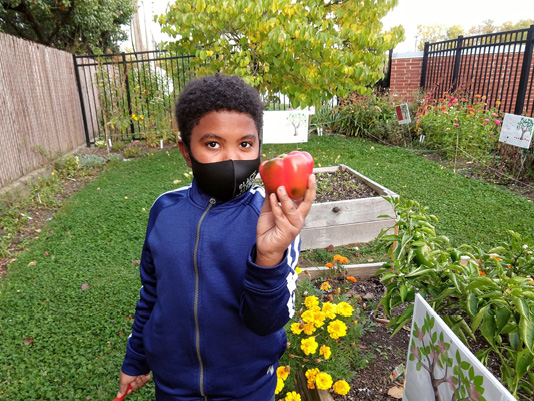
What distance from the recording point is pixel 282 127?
18.8 feet

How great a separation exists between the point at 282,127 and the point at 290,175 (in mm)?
4897

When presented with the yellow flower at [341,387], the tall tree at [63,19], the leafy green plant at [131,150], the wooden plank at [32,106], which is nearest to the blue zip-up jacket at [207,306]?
the yellow flower at [341,387]

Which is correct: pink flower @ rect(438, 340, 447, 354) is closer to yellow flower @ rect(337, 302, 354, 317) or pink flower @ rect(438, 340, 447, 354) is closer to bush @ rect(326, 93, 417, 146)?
yellow flower @ rect(337, 302, 354, 317)

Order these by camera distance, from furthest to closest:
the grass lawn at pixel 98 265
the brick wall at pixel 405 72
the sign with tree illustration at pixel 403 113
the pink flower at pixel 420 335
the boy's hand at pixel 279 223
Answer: the brick wall at pixel 405 72, the sign with tree illustration at pixel 403 113, the grass lawn at pixel 98 265, the pink flower at pixel 420 335, the boy's hand at pixel 279 223

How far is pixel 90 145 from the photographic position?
31.0 feet

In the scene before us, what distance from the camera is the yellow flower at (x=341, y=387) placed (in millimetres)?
1630

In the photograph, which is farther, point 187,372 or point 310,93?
point 310,93

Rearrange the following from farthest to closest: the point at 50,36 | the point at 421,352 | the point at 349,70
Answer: the point at 50,36, the point at 349,70, the point at 421,352

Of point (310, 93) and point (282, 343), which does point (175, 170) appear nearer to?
point (310, 93)

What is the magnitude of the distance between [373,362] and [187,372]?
1.15 meters

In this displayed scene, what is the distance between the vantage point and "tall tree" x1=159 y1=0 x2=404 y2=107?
3.78 meters

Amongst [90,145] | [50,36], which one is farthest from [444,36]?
[90,145]

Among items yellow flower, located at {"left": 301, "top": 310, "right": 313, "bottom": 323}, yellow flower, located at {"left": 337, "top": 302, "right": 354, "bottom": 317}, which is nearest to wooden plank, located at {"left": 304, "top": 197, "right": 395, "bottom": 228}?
yellow flower, located at {"left": 337, "top": 302, "right": 354, "bottom": 317}

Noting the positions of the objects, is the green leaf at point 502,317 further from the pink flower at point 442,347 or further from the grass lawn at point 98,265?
the grass lawn at point 98,265
